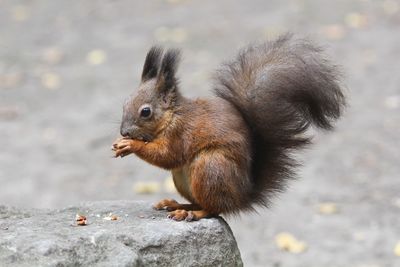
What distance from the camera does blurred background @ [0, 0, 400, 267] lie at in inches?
196

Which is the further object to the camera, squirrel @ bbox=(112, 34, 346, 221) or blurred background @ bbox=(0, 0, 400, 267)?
blurred background @ bbox=(0, 0, 400, 267)

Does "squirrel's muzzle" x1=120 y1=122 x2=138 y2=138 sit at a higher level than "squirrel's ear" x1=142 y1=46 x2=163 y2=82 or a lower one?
lower

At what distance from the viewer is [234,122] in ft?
9.61

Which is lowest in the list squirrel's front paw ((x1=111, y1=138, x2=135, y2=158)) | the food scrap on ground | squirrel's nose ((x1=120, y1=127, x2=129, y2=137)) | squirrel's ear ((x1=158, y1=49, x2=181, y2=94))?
the food scrap on ground

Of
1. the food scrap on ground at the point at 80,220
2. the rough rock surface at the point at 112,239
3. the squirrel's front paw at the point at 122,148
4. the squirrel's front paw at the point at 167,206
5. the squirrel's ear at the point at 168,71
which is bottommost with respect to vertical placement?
the rough rock surface at the point at 112,239

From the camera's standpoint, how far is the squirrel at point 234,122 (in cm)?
286

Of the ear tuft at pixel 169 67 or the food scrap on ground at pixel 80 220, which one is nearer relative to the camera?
the food scrap on ground at pixel 80 220

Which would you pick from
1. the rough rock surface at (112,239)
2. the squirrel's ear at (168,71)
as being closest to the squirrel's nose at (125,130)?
the squirrel's ear at (168,71)

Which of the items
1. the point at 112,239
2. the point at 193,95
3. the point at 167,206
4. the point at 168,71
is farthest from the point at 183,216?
the point at 193,95

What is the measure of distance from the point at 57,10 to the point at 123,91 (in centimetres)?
256

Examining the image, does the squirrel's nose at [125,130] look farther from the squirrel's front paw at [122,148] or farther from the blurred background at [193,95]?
the blurred background at [193,95]

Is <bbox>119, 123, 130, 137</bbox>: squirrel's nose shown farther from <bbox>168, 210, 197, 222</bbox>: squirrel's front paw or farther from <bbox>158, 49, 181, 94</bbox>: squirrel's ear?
<bbox>168, 210, 197, 222</bbox>: squirrel's front paw

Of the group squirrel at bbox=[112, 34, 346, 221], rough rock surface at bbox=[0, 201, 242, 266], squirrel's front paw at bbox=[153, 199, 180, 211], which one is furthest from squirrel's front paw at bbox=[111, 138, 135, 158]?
squirrel's front paw at bbox=[153, 199, 180, 211]

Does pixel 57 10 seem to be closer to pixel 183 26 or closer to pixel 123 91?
pixel 183 26
